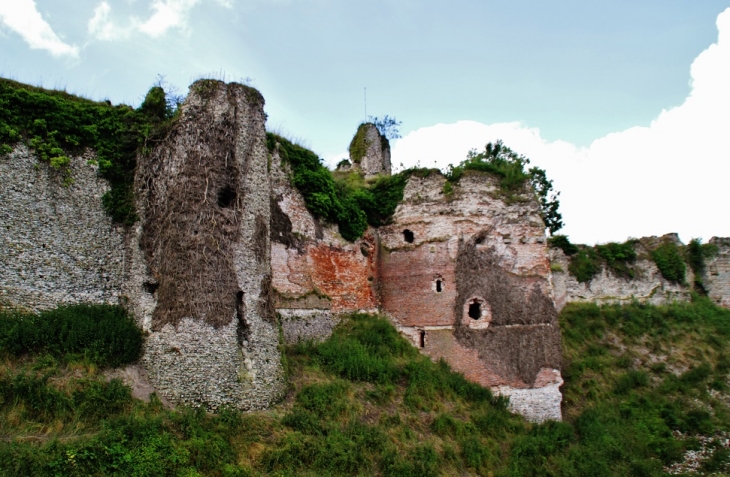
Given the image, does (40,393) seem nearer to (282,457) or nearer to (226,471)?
(226,471)

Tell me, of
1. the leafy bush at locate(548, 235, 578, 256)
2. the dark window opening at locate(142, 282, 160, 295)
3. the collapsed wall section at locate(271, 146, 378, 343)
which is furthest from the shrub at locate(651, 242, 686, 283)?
the dark window opening at locate(142, 282, 160, 295)

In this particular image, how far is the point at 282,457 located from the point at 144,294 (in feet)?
16.4

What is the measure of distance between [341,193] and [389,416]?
8545 mm

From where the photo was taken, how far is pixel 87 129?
1426cm

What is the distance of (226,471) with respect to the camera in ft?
34.7

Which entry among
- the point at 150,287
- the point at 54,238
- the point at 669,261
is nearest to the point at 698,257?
the point at 669,261

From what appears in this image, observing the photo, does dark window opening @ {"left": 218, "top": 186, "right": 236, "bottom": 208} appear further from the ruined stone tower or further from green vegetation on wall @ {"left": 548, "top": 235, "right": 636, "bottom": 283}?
green vegetation on wall @ {"left": 548, "top": 235, "right": 636, "bottom": 283}

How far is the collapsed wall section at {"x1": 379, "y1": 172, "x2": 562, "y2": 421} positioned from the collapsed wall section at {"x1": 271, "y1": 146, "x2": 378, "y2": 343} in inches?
56.5

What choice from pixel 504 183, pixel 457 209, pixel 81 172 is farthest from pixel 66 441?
pixel 504 183

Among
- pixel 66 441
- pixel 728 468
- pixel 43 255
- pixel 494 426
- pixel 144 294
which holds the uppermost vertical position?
pixel 43 255

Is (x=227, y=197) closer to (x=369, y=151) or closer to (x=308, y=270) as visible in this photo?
(x=308, y=270)

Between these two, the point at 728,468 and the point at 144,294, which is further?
the point at 728,468

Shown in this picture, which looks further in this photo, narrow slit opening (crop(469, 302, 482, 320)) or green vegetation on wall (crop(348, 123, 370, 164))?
green vegetation on wall (crop(348, 123, 370, 164))

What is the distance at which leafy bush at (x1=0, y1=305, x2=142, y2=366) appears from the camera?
11383 millimetres
